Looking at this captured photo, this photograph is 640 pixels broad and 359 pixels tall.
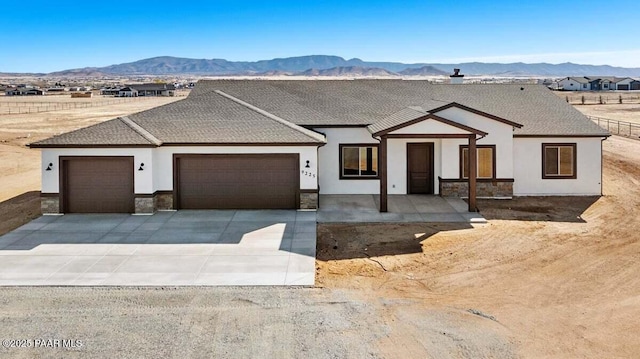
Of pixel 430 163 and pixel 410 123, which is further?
pixel 430 163

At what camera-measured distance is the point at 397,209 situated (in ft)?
62.3

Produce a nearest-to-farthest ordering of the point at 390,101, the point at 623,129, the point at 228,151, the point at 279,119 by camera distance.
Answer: the point at 228,151, the point at 279,119, the point at 390,101, the point at 623,129

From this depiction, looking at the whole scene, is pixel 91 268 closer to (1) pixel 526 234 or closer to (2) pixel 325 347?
(2) pixel 325 347

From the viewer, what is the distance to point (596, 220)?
57.5ft

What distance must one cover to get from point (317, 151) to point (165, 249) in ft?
23.2

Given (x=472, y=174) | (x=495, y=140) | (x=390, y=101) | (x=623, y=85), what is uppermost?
(x=623, y=85)

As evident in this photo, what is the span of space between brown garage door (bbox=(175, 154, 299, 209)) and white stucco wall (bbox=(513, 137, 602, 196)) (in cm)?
904

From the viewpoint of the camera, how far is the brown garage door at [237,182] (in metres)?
19.0

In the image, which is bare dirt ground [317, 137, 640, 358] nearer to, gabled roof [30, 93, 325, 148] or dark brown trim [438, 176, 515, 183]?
dark brown trim [438, 176, 515, 183]

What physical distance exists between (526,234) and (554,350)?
298 inches

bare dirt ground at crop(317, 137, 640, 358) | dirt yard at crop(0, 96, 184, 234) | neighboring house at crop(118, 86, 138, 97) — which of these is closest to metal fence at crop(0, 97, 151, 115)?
dirt yard at crop(0, 96, 184, 234)

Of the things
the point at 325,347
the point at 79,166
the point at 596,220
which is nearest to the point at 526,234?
the point at 596,220

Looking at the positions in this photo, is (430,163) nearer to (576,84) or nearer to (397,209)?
(397,209)

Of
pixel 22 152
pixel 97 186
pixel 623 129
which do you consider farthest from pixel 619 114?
pixel 22 152
